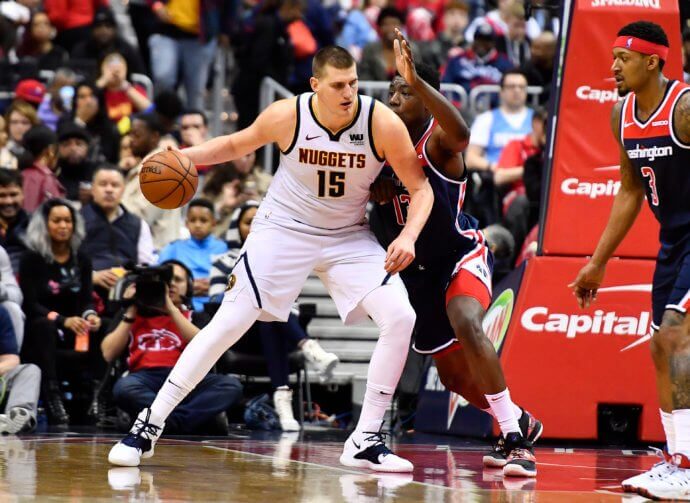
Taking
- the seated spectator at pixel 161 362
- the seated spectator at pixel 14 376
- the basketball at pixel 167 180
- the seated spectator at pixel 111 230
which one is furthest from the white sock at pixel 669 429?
the seated spectator at pixel 111 230

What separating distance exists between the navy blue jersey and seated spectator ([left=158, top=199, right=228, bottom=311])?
457 centimetres

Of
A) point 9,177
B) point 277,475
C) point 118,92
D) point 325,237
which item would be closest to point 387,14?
point 118,92

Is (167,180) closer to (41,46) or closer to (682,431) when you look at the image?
(682,431)

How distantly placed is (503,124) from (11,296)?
19.1 feet

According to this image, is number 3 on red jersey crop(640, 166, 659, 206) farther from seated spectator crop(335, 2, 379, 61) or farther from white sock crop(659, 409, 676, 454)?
seated spectator crop(335, 2, 379, 61)

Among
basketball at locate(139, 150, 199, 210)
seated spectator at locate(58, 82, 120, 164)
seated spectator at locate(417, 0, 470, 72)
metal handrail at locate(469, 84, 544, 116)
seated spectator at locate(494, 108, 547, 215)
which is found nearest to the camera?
basketball at locate(139, 150, 199, 210)

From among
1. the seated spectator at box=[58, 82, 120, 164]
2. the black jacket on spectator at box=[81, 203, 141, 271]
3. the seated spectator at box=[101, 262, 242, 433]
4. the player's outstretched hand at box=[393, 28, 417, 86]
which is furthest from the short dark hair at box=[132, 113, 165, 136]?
the player's outstretched hand at box=[393, 28, 417, 86]

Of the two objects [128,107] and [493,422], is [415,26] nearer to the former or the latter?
[128,107]

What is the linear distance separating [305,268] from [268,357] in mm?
3649

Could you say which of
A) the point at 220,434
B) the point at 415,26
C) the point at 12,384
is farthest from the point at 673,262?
the point at 415,26

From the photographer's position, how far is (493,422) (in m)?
10.0

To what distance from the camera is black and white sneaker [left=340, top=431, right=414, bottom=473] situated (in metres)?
7.66

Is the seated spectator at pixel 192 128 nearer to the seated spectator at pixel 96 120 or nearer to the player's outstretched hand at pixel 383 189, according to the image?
the seated spectator at pixel 96 120

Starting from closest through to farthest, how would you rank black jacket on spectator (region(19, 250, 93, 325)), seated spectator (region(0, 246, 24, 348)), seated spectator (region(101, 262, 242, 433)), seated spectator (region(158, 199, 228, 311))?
seated spectator (region(101, 262, 242, 433)), seated spectator (region(0, 246, 24, 348)), black jacket on spectator (region(19, 250, 93, 325)), seated spectator (region(158, 199, 228, 311))
